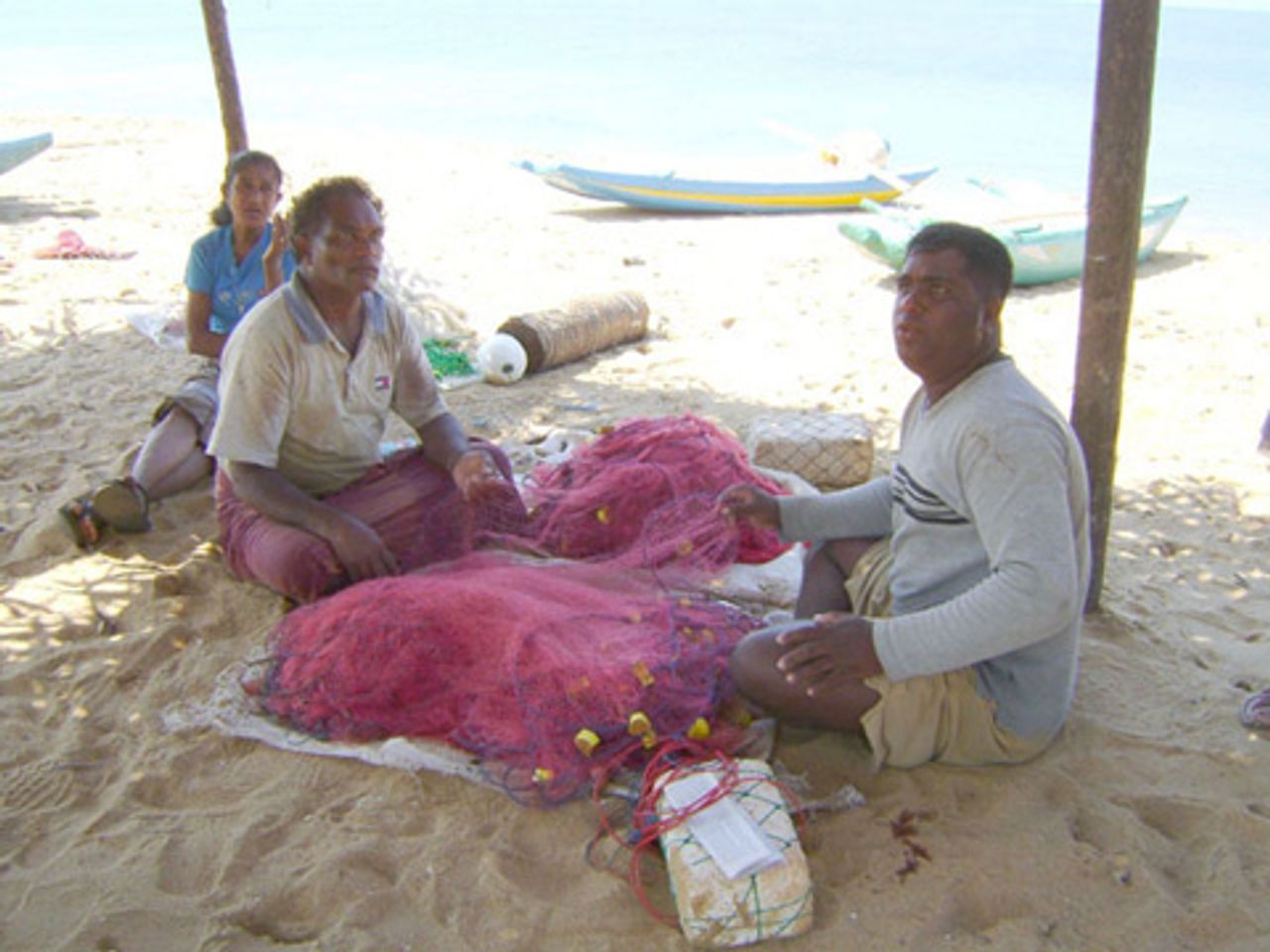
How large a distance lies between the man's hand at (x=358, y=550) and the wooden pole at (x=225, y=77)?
3.33 meters

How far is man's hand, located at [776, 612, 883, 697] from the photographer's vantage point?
217 centimetres

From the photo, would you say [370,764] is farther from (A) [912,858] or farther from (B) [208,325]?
(B) [208,325]

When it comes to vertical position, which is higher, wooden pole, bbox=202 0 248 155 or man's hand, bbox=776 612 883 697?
wooden pole, bbox=202 0 248 155

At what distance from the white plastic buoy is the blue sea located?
8.16 metres

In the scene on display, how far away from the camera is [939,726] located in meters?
2.35

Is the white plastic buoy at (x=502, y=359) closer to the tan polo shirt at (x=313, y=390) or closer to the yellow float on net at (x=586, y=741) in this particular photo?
the tan polo shirt at (x=313, y=390)

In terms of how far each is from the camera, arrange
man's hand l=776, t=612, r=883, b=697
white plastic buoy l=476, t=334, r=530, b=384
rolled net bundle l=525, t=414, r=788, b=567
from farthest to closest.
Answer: white plastic buoy l=476, t=334, r=530, b=384 → rolled net bundle l=525, t=414, r=788, b=567 → man's hand l=776, t=612, r=883, b=697

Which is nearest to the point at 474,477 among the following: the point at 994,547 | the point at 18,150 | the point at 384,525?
the point at 384,525

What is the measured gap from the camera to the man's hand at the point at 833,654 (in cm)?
217

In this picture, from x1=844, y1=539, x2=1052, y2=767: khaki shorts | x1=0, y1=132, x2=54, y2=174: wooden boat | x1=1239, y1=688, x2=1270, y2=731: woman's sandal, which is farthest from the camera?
x1=0, y1=132, x2=54, y2=174: wooden boat

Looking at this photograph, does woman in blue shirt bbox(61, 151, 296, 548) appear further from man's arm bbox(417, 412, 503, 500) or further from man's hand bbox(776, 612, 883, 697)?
man's hand bbox(776, 612, 883, 697)

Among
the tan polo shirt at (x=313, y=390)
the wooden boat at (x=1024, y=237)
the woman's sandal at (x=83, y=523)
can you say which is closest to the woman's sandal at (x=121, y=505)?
the woman's sandal at (x=83, y=523)

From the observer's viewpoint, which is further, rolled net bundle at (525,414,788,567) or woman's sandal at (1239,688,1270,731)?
rolled net bundle at (525,414,788,567)

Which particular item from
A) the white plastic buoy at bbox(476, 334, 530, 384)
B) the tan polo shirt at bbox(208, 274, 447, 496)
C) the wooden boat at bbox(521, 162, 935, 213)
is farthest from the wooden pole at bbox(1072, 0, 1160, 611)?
the wooden boat at bbox(521, 162, 935, 213)
